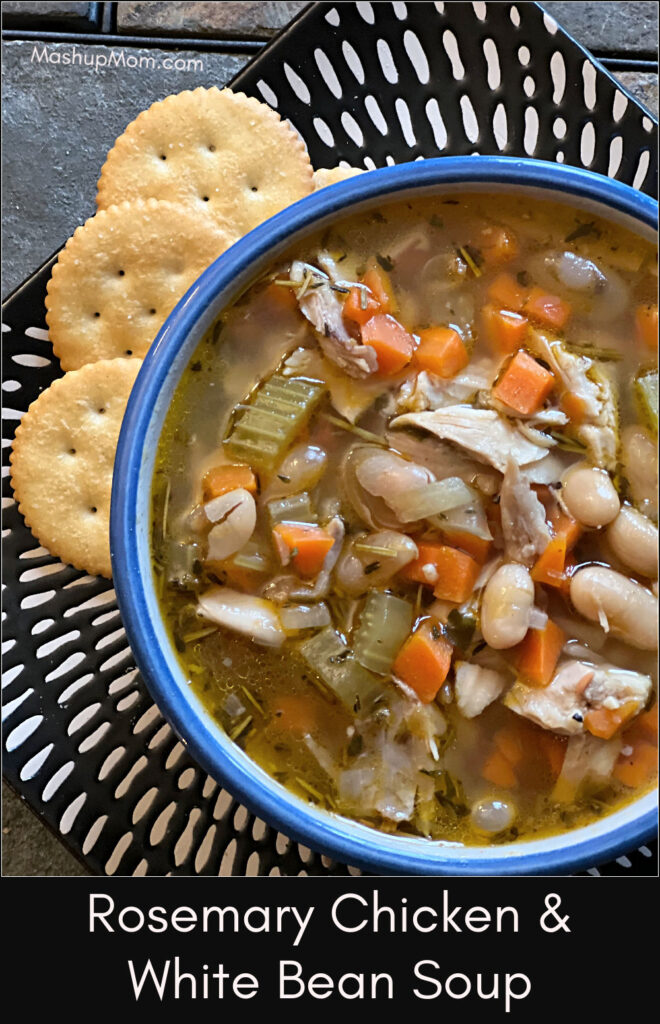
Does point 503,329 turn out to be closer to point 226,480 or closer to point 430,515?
point 430,515

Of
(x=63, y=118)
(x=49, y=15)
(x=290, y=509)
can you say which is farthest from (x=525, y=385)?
(x=49, y=15)

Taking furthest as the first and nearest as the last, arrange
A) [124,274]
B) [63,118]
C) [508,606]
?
1. [63,118]
2. [124,274]
3. [508,606]

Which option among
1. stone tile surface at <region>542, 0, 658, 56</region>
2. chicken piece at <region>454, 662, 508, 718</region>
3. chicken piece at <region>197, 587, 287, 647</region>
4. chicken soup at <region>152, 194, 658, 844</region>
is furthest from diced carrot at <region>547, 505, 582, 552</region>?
stone tile surface at <region>542, 0, 658, 56</region>

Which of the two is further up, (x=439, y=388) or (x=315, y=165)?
(x=315, y=165)

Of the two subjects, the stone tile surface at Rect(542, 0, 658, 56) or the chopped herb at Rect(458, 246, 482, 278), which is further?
the stone tile surface at Rect(542, 0, 658, 56)

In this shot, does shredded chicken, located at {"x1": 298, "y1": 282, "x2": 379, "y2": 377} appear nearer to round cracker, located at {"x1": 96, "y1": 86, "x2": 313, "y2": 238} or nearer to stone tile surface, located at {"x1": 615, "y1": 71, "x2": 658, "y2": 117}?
round cracker, located at {"x1": 96, "y1": 86, "x2": 313, "y2": 238}

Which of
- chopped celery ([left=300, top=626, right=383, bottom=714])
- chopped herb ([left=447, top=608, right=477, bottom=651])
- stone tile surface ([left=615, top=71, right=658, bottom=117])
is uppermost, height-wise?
stone tile surface ([left=615, top=71, right=658, bottom=117])
